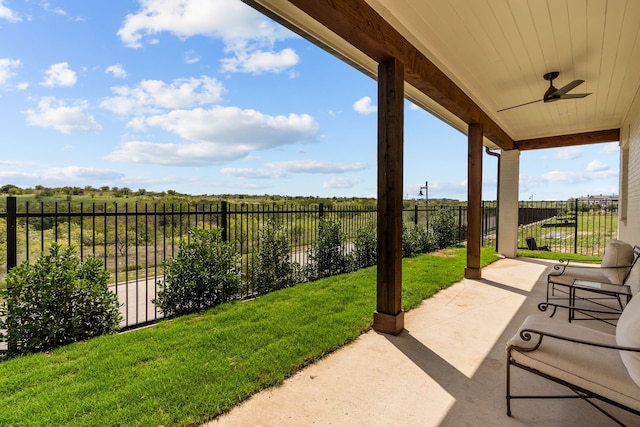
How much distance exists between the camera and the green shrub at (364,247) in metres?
6.26

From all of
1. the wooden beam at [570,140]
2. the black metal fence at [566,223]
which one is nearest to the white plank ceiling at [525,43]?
the wooden beam at [570,140]

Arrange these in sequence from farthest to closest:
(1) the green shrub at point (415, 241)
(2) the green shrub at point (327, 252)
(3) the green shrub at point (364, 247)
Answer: (1) the green shrub at point (415, 241) → (3) the green shrub at point (364, 247) → (2) the green shrub at point (327, 252)

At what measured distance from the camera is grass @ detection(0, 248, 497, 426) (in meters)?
1.77

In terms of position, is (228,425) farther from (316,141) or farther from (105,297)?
(316,141)

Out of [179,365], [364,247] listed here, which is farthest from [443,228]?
[179,365]

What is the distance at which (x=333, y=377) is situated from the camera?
7.29 ft

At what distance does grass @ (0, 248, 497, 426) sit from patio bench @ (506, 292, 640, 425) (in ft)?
4.70

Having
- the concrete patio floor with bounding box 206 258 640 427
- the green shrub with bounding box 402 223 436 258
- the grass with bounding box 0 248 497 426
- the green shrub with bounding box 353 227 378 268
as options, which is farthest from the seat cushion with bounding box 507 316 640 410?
the green shrub with bounding box 402 223 436 258

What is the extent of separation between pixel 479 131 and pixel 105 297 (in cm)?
555

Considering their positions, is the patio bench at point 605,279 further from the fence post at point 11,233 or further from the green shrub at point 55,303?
the fence post at point 11,233

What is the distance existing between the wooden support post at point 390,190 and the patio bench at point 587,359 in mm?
1175

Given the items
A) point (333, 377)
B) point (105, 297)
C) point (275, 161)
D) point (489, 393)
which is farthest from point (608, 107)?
point (275, 161)

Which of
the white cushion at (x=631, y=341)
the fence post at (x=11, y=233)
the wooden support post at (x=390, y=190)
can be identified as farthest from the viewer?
the wooden support post at (x=390, y=190)

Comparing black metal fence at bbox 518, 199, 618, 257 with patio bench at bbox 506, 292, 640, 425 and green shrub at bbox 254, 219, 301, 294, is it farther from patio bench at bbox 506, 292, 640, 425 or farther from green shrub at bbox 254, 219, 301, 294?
patio bench at bbox 506, 292, 640, 425
